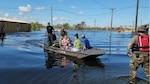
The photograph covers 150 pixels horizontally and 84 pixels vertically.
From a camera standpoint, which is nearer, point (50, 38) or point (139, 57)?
point (139, 57)

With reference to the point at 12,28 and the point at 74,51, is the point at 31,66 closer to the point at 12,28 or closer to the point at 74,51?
the point at 74,51

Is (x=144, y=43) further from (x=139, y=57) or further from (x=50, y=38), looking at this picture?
(x=50, y=38)

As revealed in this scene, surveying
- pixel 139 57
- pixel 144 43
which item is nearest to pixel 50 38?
pixel 139 57

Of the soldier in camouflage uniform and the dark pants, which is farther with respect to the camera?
the dark pants

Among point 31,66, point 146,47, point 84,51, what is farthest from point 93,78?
point 84,51

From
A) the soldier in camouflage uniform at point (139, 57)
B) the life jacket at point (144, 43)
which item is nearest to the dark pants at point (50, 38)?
the soldier in camouflage uniform at point (139, 57)

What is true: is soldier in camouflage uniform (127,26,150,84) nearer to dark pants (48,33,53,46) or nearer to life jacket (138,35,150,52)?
life jacket (138,35,150,52)

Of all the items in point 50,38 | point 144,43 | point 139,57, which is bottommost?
point 139,57

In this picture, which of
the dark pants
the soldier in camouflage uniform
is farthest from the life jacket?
the dark pants

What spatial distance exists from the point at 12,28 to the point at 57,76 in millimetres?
61485

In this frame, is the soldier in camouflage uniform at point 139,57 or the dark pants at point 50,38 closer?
the soldier in camouflage uniform at point 139,57

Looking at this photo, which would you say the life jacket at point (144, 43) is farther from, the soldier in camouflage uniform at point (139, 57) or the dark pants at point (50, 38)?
the dark pants at point (50, 38)

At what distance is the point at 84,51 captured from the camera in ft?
45.5

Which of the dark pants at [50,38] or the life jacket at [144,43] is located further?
the dark pants at [50,38]
